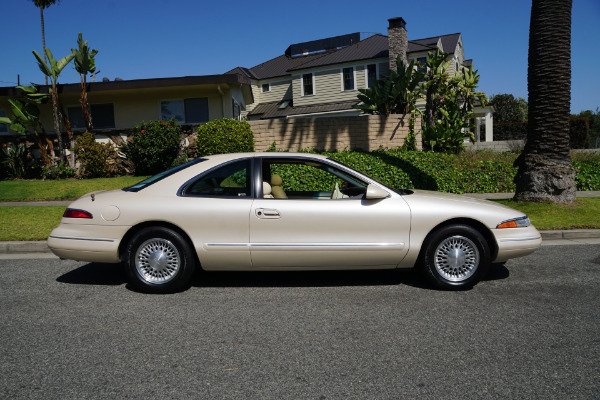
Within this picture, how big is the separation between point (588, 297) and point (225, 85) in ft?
51.8

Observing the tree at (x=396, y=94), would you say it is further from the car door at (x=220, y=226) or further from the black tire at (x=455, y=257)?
the car door at (x=220, y=226)

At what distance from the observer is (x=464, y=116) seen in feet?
60.5

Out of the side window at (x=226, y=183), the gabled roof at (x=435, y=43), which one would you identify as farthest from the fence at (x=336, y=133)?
the gabled roof at (x=435, y=43)

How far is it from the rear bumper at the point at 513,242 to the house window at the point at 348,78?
28051 mm

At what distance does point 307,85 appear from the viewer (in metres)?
34.5

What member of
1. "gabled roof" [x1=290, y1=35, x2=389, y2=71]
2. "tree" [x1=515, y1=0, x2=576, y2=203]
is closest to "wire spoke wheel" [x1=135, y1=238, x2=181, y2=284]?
"tree" [x1=515, y1=0, x2=576, y2=203]

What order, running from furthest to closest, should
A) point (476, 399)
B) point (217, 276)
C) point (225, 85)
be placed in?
point (225, 85) < point (217, 276) < point (476, 399)

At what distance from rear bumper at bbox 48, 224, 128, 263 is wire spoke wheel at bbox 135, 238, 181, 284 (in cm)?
29

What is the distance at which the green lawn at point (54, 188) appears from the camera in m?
13.7

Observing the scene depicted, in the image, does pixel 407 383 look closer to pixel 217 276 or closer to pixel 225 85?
pixel 217 276

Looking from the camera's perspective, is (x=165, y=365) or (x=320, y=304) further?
(x=320, y=304)

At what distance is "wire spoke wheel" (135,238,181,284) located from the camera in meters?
5.53

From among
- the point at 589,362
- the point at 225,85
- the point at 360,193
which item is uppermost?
the point at 225,85

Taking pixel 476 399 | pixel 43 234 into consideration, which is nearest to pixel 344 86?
pixel 43 234
